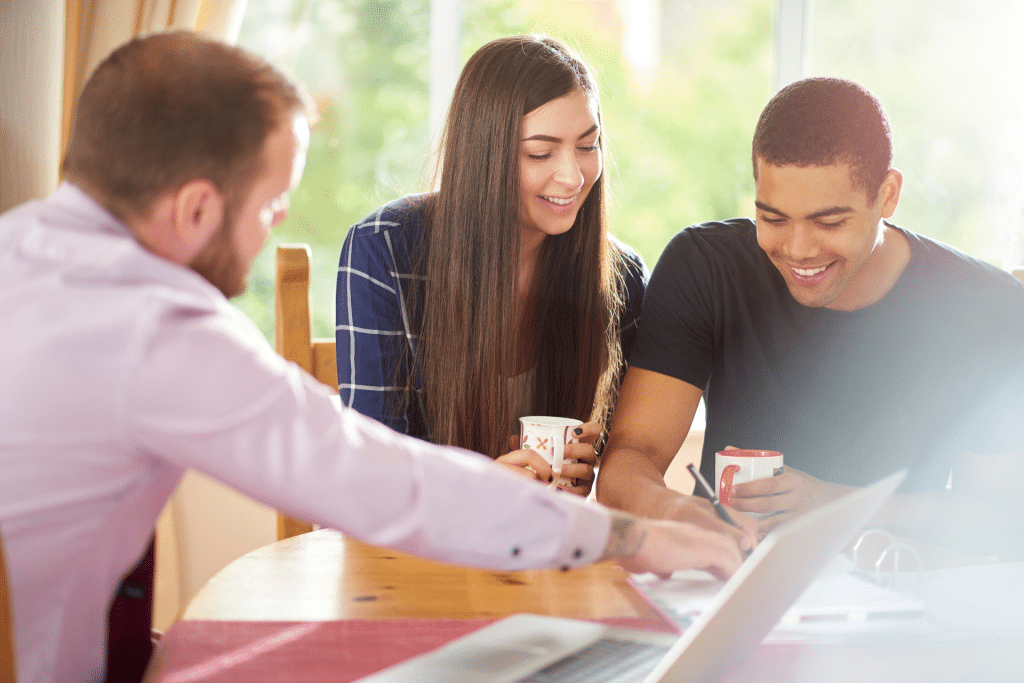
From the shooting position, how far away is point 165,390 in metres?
0.69

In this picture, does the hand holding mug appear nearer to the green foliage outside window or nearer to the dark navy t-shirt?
the dark navy t-shirt

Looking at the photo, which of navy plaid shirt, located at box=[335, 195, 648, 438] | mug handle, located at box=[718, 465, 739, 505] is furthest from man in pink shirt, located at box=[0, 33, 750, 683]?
navy plaid shirt, located at box=[335, 195, 648, 438]

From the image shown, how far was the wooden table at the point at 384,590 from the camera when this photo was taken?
3.13ft

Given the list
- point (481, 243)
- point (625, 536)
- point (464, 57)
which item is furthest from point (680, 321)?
point (464, 57)

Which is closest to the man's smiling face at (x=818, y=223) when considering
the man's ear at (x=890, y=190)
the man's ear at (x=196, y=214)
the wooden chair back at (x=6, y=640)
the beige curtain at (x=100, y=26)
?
the man's ear at (x=890, y=190)

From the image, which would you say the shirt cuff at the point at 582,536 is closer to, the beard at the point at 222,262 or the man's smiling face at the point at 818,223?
the beard at the point at 222,262

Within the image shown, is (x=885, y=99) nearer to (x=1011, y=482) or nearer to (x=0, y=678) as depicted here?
(x=1011, y=482)

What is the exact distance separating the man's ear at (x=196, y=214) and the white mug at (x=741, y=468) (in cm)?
72

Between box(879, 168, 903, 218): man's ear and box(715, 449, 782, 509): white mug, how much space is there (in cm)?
53

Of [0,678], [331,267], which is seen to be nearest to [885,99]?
[331,267]

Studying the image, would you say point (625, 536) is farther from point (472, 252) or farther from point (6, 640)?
point (472, 252)

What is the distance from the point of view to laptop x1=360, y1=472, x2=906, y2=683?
70cm

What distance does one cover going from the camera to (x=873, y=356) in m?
1.60

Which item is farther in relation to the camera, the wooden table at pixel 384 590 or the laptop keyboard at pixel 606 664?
the wooden table at pixel 384 590
